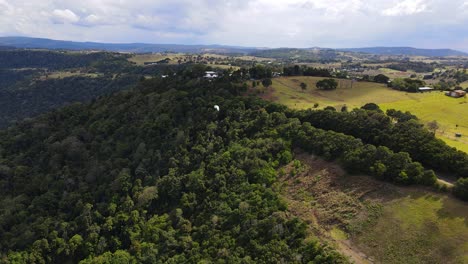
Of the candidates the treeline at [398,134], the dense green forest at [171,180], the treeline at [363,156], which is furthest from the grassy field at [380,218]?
the treeline at [398,134]

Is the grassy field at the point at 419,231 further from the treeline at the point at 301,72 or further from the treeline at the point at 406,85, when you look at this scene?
the treeline at the point at 301,72

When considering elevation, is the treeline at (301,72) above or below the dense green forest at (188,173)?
above

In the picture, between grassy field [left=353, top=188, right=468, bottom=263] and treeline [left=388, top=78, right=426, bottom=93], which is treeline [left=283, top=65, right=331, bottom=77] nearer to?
treeline [left=388, top=78, right=426, bottom=93]

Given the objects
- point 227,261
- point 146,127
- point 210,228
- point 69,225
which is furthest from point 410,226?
point 146,127

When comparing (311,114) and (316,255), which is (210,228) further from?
(311,114)

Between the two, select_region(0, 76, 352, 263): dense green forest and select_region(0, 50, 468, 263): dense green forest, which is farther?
select_region(0, 76, 352, 263): dense green forest

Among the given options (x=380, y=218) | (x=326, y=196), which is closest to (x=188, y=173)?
(x=326, y=196)

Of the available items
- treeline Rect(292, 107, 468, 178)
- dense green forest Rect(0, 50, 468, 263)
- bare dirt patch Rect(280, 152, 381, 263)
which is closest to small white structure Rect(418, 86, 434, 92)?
dense green forest Rect(0, 50, 468, 263)
